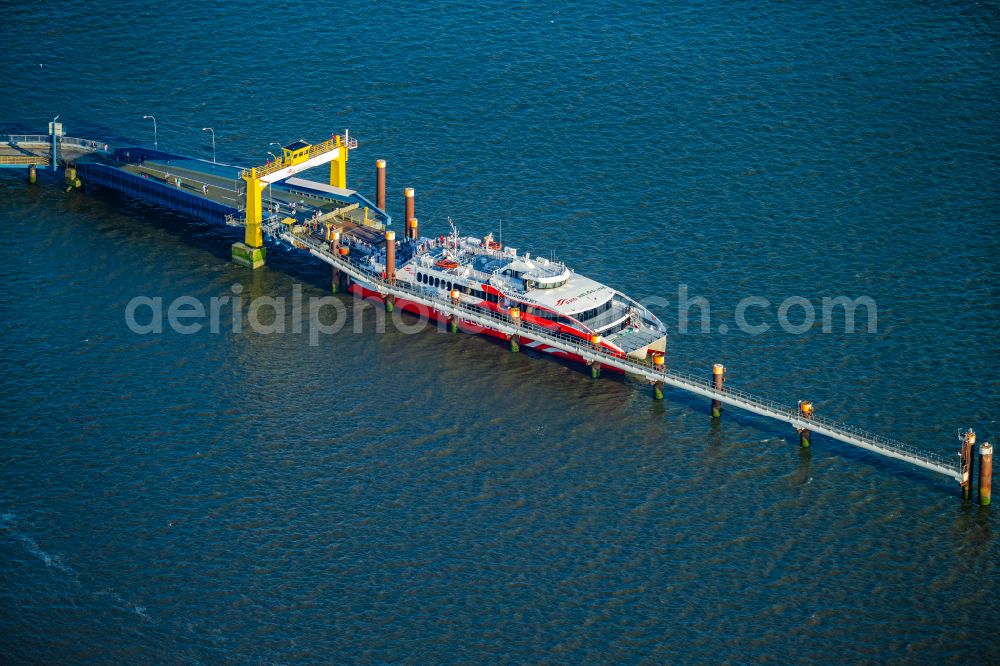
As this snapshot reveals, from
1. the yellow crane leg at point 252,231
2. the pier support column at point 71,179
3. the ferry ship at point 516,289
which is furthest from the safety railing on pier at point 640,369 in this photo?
the pier support column at point 71,179

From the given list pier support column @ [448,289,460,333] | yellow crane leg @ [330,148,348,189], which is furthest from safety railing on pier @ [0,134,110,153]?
pier support column @ [448,289,460,333]

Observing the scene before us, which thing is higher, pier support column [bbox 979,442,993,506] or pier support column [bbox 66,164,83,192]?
pier support column [bbox 66,164,83,192]

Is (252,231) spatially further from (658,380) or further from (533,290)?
(658,380)

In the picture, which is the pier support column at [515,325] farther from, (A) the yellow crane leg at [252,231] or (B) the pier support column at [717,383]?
(A) the yellow crane leg at [252,231]

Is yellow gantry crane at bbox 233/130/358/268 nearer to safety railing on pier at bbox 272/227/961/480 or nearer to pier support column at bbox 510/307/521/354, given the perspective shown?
safety railing on pier at bbox 272/227/961/480

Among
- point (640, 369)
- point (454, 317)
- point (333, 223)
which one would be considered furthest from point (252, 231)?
point (640, 369)

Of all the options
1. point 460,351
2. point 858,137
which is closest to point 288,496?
point 460,351
